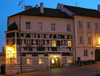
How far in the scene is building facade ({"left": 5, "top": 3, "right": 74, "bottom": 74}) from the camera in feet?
102

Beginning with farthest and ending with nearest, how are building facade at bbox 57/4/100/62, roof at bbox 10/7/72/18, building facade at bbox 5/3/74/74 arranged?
building facade at bbox 57/4/100/62 < roof at bbox 10/7/72/18 < building facade at bbox 5/3/74/74

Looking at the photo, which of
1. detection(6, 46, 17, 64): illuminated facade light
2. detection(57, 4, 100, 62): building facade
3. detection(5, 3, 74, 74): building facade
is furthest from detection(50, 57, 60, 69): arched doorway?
detection(6, 46, 17, 64): illuminated facade light

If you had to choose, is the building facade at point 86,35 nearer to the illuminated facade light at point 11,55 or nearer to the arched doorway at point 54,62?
the arched doorway at point 54,62

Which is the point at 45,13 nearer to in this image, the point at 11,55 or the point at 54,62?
the point at 54,62

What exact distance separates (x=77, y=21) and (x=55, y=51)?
7.30m

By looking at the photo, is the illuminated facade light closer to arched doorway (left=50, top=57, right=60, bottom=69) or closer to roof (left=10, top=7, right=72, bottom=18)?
roof (left=10, top=7, right=72, bottom=18)

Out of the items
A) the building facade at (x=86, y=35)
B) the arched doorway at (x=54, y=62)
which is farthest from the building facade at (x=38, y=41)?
the building facade at (x=86, y=35)

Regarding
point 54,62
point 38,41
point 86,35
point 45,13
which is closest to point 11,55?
point 38,41

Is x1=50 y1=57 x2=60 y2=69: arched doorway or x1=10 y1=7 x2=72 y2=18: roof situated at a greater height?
x1=10 y1=7 x2=72 y2=18: roof

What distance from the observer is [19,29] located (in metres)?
31.7

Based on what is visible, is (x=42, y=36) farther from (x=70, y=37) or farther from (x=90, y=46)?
(x=90, y=46)

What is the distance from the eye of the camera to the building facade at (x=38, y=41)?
102 feet

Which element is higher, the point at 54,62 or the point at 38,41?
the point at 38,41

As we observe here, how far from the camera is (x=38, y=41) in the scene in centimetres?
3250
